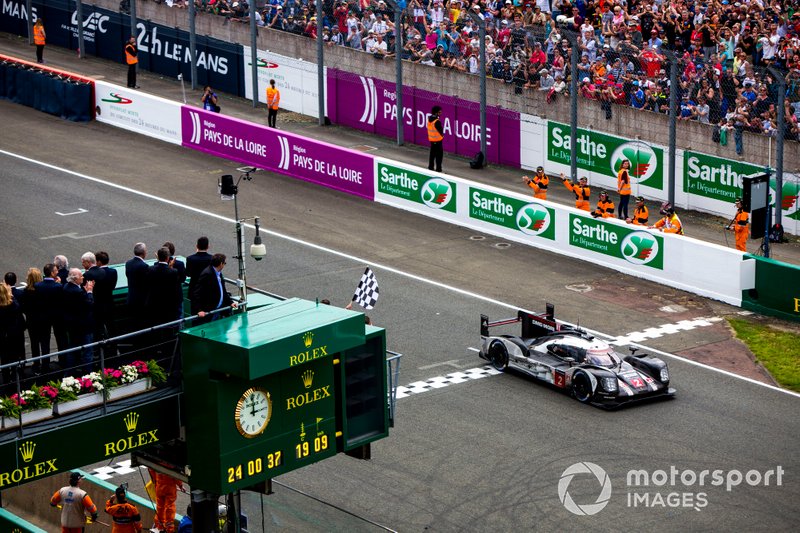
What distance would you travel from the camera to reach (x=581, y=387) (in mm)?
24250

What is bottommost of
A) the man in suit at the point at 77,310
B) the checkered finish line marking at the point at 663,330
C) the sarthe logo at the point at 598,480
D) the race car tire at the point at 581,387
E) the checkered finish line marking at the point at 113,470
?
the sarthe logo at the point at 598,480

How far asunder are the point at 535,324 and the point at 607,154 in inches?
499

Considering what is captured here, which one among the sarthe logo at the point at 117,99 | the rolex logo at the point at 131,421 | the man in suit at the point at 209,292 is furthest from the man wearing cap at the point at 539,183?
the rolex logo at the point at 131,421

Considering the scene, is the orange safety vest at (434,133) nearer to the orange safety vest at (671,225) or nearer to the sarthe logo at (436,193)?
the sarthe logo at (436,193)

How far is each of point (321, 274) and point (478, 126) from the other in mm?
10720

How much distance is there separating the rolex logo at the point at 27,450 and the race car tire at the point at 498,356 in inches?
495

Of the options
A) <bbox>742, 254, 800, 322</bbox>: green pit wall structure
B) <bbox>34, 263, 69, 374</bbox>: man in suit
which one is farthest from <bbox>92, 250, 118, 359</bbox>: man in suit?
<bbox>742, 254, 800, 322</bbox>: green pit wall structure

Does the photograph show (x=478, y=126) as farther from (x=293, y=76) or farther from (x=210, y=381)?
(x=210, y=381)

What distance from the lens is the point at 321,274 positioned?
31000 mm

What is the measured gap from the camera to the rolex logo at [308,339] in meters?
15.4

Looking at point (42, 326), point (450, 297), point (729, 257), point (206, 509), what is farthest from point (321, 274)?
point (206, 509)

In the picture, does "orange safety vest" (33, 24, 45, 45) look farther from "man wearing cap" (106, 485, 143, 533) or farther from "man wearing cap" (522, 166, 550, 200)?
"man wearing cap" (106, 485, 143, 533)

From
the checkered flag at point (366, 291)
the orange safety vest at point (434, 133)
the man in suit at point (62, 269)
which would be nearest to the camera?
the man in suit at point (62, 269)

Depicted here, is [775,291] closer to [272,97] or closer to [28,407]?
[272,97]
